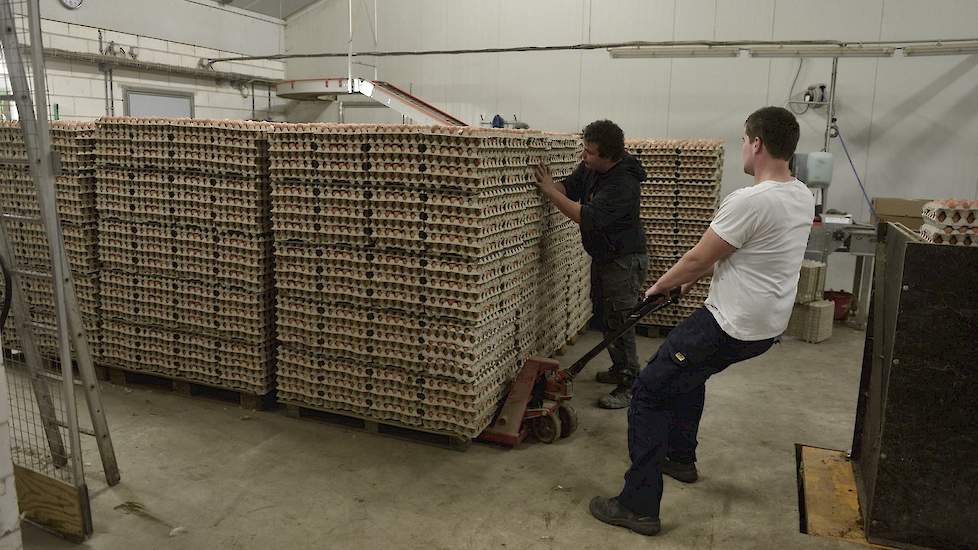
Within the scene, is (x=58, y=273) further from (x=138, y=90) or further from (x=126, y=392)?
(x=138, y=90)

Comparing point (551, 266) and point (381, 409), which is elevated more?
point (551, 266)

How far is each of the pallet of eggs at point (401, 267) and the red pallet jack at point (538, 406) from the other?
157 mm

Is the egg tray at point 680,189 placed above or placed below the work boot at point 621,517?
above

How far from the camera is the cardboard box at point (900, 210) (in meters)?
10.4

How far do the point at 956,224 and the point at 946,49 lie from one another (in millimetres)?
8404

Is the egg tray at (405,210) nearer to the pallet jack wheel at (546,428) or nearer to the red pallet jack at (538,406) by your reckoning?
the red pallet jack at (538,406)

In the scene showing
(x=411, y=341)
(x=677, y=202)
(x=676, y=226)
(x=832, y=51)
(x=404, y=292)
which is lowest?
(x=411, y=341)

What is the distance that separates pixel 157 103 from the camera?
13906 millimetres

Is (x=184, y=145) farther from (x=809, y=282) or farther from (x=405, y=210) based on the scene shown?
(x=809, y=282)

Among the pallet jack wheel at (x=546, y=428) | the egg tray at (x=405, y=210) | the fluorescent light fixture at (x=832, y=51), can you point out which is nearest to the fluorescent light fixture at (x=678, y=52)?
the fluorescent light fixture at (x=832, y=51)

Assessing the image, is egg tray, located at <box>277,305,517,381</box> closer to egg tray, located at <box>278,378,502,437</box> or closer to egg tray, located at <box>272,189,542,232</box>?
egg tray, located at <box>278,378,502,437</box>

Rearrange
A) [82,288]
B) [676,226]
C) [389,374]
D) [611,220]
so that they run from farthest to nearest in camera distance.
Answer: 1. [676,226]
2. [82,288]
3. [611,220]
4. [389,374]

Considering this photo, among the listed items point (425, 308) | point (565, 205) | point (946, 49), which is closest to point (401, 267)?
point (425, 308)

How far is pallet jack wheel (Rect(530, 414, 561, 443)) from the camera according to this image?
5.53m
